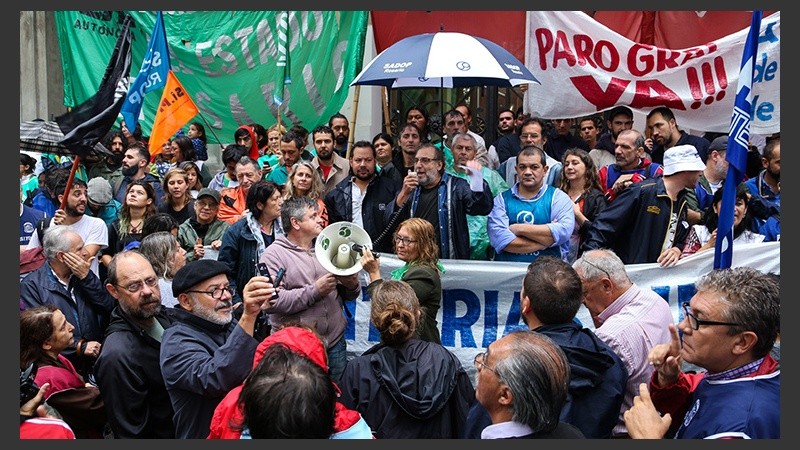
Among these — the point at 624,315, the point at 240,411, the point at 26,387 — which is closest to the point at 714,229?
the point at 624,315

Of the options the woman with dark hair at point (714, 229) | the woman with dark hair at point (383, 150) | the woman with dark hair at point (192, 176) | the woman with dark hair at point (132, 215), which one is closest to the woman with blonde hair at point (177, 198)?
the woman with dark hair at point (132, 215)

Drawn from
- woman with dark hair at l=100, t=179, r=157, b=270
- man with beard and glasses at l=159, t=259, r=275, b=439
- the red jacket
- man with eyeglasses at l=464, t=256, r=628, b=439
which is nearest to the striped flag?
woman with dark hair at l=100, t=179, r=157, b=270

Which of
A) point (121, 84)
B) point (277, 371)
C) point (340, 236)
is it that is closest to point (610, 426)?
point (277, 371)

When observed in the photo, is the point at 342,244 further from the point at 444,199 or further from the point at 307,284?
the point at 444,199

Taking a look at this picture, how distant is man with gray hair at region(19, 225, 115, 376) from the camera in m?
5.16

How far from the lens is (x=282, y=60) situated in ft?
32.6

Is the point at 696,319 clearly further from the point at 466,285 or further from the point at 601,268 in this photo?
the point at 466,285

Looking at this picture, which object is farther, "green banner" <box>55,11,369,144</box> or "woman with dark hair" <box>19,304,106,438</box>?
"green banner" <box>55,11,369,144</box>

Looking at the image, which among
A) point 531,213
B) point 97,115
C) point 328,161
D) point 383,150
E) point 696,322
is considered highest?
point 97,115

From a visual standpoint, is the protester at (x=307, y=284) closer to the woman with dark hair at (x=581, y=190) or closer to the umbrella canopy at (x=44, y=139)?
the umbrella canopy at (x=44, y=139)

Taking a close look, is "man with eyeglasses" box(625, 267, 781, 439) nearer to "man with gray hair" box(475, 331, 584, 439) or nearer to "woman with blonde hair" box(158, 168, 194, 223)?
"man with gray hair" box(475, 331, 584, 439)

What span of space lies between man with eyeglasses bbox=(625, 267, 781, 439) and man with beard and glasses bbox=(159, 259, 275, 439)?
1.67 meters

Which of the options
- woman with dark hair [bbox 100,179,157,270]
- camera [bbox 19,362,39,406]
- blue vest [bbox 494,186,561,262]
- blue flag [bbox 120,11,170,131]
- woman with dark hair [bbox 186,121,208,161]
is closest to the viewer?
camera [bbox 19,362,39,406]

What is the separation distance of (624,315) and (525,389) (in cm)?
154
